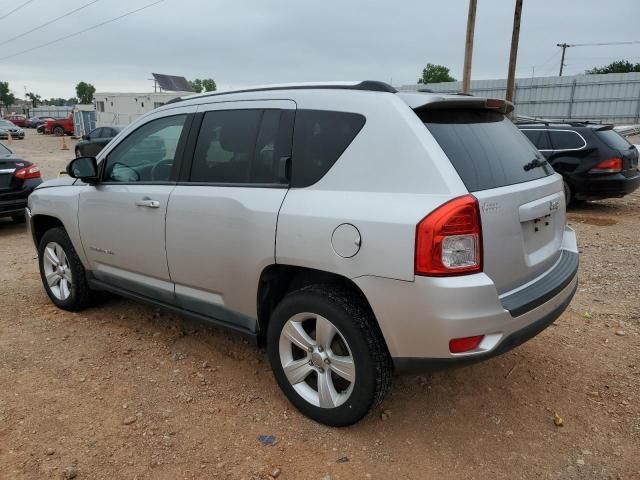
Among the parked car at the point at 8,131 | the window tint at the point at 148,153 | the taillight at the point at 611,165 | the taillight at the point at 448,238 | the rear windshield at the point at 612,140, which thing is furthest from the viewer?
the parked car at the point at 8,131

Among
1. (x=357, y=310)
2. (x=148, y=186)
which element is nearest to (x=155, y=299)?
(x=148, y=186)

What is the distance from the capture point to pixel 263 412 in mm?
3023

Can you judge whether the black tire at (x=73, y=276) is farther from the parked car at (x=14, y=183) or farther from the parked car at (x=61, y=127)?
the parked car at (x=61, y=127)

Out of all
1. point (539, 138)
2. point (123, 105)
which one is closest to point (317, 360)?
point (539, 138)

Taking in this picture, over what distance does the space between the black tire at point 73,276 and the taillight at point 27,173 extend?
13.0ft

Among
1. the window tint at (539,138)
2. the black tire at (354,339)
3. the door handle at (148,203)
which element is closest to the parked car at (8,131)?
the window tint at (539,138)

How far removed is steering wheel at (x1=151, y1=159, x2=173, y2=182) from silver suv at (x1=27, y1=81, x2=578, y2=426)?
0.05 ft

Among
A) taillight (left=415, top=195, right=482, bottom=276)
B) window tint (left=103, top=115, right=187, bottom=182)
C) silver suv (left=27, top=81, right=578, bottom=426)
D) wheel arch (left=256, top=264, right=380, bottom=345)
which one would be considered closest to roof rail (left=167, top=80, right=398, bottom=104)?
silver suv (left=27, top=81, right=578, bottom=426)

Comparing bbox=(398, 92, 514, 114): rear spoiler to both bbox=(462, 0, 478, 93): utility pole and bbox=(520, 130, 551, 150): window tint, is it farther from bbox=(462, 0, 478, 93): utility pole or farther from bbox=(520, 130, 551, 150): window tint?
bbox=(462, 0, 478, 93): utility pole

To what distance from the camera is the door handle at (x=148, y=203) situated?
3418 mm

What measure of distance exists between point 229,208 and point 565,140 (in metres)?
8.27

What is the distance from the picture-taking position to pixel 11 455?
2.64 metres

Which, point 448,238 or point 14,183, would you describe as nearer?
point 448,238

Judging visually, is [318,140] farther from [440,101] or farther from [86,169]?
[86,169]
